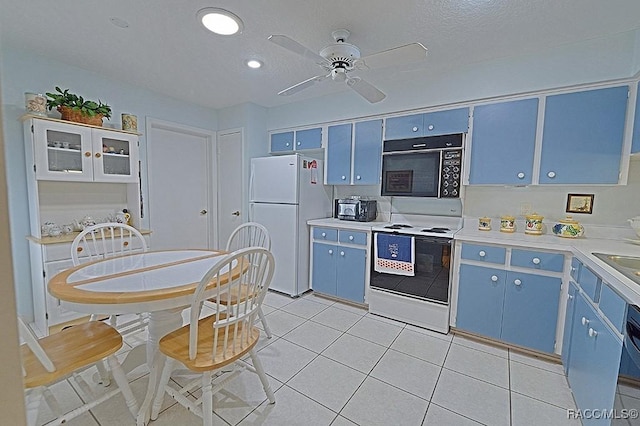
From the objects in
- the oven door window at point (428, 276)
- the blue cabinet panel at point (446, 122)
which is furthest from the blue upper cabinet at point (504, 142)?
the oven door window at point (428, 276)

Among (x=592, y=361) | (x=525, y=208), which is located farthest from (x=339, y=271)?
(x=592, y=361)

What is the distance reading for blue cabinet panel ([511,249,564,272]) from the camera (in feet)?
7.02

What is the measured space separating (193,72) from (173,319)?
234 centimetres

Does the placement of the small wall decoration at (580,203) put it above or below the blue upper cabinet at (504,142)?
below

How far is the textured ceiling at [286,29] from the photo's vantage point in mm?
1844

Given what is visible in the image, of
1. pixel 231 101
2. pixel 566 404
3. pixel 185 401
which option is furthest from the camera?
pixel 231 101

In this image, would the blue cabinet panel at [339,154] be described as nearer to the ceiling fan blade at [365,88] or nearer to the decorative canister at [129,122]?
the ceiling fan blade at [365,88]

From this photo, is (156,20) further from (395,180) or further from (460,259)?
(460,259)

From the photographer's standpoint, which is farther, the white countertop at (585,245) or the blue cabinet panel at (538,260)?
the blue cabinet panel at (538,260)

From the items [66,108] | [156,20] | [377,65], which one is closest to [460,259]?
[377,65]

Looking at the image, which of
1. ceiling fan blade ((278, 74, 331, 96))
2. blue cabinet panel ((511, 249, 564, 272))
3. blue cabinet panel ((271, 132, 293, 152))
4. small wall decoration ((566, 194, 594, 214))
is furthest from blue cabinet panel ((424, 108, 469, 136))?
blue cabinet panel ((271, 132, 293, 152))

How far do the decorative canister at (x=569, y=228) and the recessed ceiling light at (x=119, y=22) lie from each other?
3.72 m

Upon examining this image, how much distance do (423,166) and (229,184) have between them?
263 cm

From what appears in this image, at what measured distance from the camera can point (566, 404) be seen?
5.88ft
